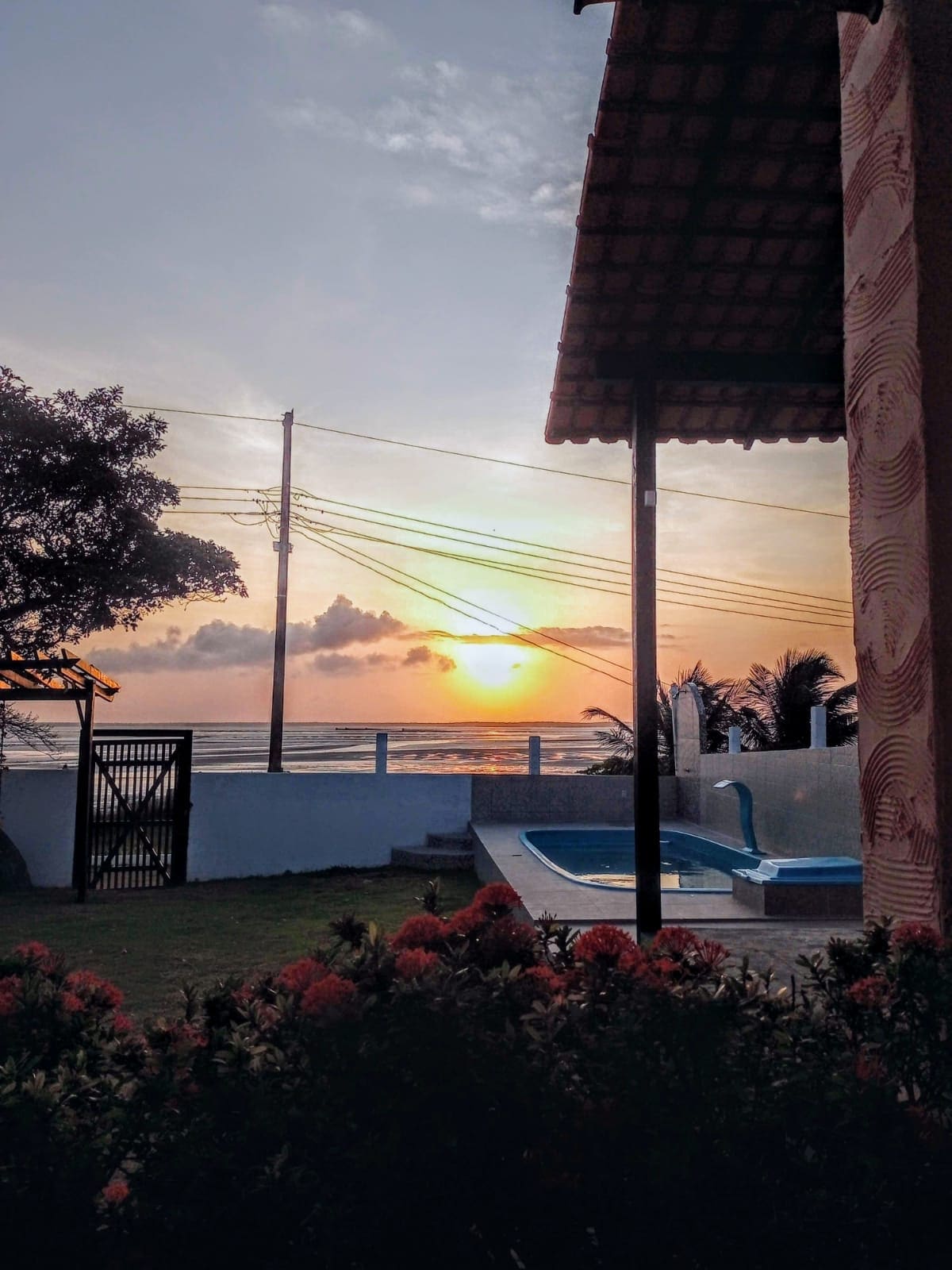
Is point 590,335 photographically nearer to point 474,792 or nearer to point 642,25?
point 642,25

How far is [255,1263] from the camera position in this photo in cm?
128

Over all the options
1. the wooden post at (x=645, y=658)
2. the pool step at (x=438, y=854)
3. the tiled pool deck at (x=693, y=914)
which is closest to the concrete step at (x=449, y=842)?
the pool step at (x=438, y=854)

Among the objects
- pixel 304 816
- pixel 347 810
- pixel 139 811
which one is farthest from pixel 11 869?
pixel 347 810

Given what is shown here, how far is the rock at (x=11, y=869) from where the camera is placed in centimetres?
1214

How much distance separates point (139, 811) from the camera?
12.6m

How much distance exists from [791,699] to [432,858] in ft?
34.5

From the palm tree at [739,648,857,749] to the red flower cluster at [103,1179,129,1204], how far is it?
19686mm

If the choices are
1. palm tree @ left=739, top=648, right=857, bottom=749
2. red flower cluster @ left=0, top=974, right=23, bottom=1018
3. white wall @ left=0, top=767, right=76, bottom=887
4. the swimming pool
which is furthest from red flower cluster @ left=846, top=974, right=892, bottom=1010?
palm tree @ left=739, top=648, right=857, bottom=749

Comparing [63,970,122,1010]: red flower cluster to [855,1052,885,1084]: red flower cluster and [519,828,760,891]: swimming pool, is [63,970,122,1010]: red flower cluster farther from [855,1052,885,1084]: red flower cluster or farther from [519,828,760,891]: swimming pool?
[519,828,760,891]: swimming pool

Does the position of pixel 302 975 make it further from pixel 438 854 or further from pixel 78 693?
pixel 438 854

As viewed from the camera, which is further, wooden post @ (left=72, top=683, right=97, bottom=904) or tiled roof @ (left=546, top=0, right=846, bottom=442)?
wooden post @ (left=72, top=683, right=97, bottom=904)

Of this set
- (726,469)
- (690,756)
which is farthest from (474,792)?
(726,469)

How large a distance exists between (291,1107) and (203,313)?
6.94 m

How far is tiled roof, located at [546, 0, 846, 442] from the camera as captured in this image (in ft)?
13.0
